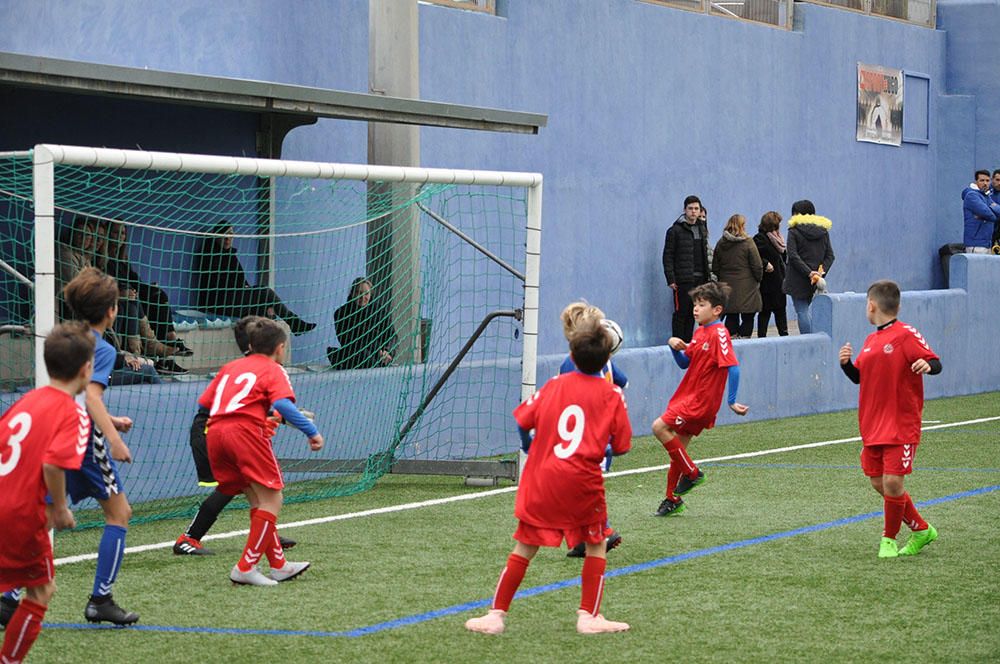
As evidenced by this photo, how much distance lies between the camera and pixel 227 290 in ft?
38.7

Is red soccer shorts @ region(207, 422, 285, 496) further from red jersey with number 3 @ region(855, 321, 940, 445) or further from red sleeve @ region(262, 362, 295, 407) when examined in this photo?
red jersey with number 3 @ region(855, 321, 940, 445)

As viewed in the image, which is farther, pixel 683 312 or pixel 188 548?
pixel 683 312

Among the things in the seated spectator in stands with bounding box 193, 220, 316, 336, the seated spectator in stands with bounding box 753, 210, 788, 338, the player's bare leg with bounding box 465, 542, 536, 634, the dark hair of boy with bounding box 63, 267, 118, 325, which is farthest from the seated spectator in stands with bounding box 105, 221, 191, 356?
the seated spectator in stands with bounding box 753, 210, 788, 338

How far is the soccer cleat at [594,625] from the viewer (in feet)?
20.4

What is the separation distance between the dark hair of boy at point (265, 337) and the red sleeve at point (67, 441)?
6.81 feet

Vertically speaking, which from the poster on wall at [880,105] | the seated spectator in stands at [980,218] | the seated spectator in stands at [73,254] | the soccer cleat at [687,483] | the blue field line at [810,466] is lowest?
the blue field line at [810,466]

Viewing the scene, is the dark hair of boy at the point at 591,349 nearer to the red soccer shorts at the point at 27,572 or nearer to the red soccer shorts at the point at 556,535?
the red soccer shorts at the point at 556,535

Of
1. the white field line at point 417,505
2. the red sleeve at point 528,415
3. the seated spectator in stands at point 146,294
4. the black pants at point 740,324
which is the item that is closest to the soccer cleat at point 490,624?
the red sleeve at point 528,415

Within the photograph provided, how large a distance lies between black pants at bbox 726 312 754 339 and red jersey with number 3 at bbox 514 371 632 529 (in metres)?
10.1

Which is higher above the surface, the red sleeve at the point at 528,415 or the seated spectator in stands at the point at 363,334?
the seated spectator in stands at the point at 363,334

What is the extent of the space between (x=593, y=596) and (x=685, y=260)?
10.7 m

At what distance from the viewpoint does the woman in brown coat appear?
626 inches

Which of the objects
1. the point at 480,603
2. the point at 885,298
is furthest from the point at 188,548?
the point at 885,298

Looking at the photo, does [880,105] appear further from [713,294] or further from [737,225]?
[713,294]
